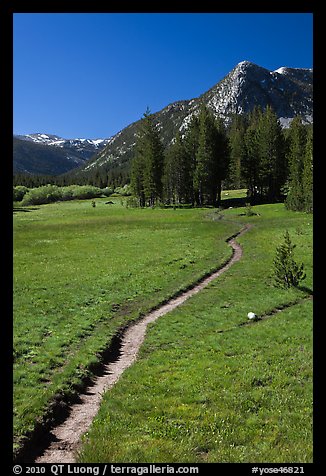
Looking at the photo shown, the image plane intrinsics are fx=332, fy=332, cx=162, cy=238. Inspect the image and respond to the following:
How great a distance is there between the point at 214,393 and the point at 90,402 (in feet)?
15.1

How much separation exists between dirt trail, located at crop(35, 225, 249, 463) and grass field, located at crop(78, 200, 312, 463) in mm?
500

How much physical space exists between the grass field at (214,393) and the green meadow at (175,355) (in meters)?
0.04

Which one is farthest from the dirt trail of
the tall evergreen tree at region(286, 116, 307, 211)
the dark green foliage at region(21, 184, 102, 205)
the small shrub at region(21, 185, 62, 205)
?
the dark green foliage at region(21, 184, 102, 205)

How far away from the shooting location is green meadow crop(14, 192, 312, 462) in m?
9.62

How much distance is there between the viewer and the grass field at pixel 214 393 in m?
9.17

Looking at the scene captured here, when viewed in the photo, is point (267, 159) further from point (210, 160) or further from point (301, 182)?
point (301, 182)

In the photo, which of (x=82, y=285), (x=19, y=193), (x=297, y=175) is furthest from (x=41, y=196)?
(x=82, y=285)

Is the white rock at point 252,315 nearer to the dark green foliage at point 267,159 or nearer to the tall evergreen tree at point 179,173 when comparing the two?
the tall evergreen tree at point 179,173

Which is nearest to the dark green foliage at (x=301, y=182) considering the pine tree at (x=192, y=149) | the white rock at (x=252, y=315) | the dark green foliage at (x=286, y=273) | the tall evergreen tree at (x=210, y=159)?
the tall evergreen tree at (x=210, y=159)
